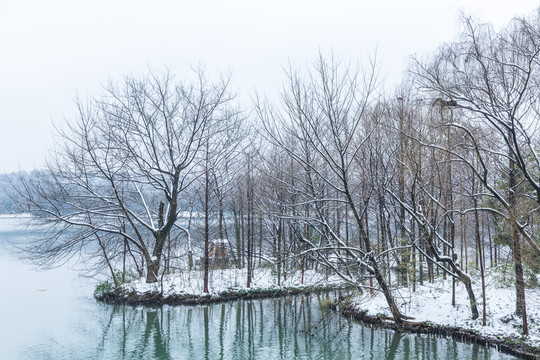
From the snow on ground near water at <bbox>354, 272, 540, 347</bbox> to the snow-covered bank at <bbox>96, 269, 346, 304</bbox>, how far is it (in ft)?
10.5

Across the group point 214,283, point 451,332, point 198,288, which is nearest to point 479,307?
point 451,332

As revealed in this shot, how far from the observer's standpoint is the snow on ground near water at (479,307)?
1106cm

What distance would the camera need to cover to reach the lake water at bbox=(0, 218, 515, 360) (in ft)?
36.4

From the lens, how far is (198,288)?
17.8 metres

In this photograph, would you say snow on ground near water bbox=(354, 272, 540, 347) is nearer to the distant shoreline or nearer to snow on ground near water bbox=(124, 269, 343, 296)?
the distant shoreline

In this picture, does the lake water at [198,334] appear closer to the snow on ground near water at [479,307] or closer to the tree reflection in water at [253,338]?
the tree reflection in water at [253,338]

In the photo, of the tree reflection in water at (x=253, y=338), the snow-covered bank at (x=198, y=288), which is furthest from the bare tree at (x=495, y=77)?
the snow-covered bank at (x=198, y=288)

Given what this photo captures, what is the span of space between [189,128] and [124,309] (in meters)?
6.82

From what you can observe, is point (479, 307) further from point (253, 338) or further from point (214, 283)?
point (214, 283)

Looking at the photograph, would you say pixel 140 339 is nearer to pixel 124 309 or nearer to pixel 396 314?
pixel 124 309

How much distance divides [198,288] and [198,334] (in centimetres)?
476

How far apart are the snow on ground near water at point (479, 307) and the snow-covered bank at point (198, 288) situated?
3193mm

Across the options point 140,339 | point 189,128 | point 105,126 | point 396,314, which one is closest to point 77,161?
point 105,126

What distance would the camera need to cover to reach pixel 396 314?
12.1 meters
